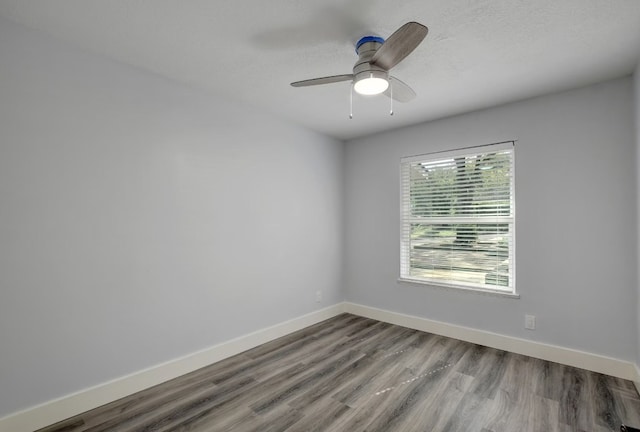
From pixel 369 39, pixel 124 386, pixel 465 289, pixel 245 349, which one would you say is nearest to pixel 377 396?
pixel 245 349

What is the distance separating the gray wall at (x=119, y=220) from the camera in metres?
1.87

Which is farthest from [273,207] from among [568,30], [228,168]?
[568,30]

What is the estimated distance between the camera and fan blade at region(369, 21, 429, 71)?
151cm

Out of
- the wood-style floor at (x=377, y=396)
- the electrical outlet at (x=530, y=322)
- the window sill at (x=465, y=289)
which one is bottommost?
the wood-style floor at (x=377, y=396)

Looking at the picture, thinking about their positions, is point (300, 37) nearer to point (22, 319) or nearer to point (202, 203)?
point (202, 203)

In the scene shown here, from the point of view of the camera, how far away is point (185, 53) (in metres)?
2.19

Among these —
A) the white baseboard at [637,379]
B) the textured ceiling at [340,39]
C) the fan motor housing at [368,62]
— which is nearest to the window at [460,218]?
the textured ceiling at [340,39]

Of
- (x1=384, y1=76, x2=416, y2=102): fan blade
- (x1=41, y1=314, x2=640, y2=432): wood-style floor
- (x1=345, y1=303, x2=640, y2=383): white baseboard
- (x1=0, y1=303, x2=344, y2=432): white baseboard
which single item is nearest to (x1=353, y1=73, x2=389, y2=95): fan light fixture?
(x1=384, y1=76, x2=416, y2=102): fan blade

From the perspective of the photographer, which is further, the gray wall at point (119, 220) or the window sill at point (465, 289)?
the window sill at point (465, 289)

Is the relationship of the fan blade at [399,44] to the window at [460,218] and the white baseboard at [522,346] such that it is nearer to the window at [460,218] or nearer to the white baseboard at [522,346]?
the window at [460,218]

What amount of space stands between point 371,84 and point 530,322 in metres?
2.71

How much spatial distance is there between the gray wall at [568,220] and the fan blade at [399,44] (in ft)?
6.29

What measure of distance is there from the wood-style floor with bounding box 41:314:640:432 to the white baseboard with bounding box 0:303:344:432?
2.3 inches

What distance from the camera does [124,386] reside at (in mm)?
2252
